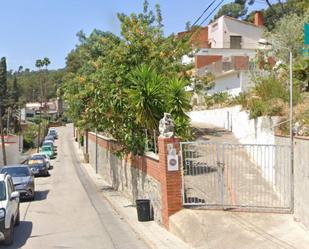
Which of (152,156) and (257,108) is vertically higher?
(257,108)

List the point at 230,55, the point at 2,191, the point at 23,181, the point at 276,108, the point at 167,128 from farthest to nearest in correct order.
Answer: the point at 230,55
the point at 23,181
the point at 276,108
the point at 167,128
the point at 2,191

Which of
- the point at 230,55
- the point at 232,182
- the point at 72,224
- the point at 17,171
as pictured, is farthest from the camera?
the point at 230,55

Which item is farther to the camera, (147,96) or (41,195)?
(41,195)

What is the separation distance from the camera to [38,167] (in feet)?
134

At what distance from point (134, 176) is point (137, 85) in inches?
164

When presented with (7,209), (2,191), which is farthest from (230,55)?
(7,209)

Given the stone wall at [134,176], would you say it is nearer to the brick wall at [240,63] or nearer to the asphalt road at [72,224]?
the asphalt road at [72,224]

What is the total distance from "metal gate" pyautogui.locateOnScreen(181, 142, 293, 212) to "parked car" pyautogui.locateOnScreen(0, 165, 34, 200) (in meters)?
10.3

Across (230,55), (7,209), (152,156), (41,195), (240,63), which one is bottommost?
(41,195)

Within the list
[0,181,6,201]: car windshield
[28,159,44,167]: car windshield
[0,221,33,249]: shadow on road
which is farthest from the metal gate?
[28,159,44,167]: car windshield

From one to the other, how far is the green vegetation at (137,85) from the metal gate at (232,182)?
3.84 m

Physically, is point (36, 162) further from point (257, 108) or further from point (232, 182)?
point (232, 182)

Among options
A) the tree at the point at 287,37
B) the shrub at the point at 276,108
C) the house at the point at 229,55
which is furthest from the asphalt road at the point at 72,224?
the house at the point at 229,55

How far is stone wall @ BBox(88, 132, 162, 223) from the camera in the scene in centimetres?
1769
